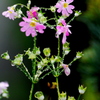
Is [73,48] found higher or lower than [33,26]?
higher

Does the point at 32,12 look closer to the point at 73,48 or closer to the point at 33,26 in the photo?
the point at 33,26

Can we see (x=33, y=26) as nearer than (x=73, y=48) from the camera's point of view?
Yes

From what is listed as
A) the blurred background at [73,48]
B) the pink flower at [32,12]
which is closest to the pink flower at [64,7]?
the pink flower at [32,12]

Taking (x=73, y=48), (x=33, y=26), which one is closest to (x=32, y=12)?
→ (x=33, y=26)

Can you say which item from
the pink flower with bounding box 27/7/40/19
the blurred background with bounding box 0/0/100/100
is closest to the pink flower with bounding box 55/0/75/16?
the pink flower with bounding box 27/7/40/19

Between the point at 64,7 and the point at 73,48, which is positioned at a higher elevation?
the point at 73,48

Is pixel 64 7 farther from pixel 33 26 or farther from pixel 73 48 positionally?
pixel 73 48

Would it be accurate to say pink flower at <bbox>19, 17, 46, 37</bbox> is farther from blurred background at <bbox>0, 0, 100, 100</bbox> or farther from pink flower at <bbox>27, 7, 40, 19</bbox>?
blurred background at <bbox>0, 0, 100, 100</bbox>

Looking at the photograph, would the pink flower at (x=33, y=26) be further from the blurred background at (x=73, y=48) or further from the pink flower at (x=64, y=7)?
the blurred background at (x=73, y=48)

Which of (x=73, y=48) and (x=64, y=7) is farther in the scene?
(x=73, y=48)
